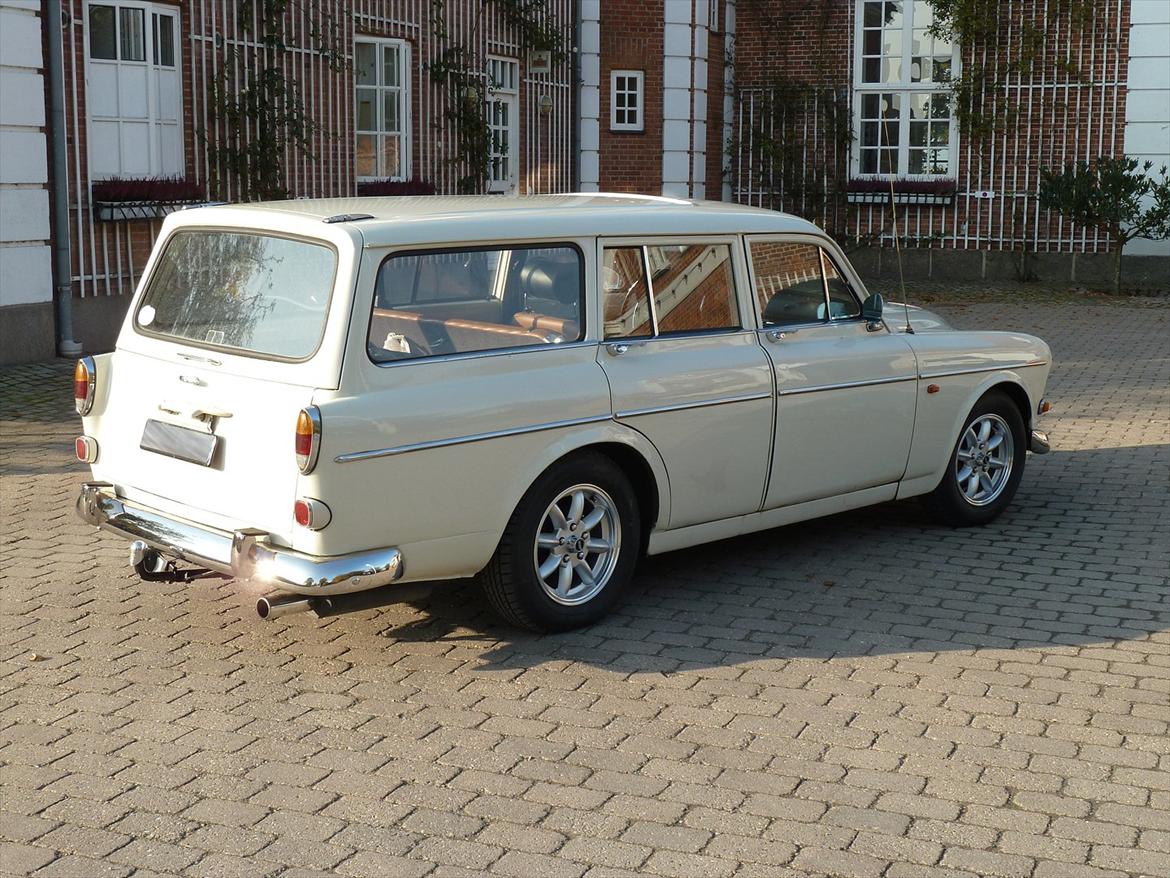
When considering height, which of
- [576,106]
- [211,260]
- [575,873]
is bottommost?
[575,873]

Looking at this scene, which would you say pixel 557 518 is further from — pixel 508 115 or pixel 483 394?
pixel 508 115

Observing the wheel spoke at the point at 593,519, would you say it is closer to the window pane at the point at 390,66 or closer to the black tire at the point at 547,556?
the black tire at the point at 547,556

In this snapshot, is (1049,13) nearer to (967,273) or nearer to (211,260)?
(967,273)

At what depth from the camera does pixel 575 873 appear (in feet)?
13.0

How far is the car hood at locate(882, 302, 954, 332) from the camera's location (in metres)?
7.45

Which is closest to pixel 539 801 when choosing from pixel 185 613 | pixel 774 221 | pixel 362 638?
pixel 362 638

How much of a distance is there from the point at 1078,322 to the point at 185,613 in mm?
14122

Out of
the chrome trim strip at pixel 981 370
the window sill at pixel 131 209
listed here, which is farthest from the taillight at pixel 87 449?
the window sill at pixel 131 209

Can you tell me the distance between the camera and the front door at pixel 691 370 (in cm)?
617

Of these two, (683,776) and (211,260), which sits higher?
(211,260)

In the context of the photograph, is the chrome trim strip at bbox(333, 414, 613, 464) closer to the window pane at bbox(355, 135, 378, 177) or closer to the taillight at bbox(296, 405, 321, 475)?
the taillight at bbox(296, 405, 321, 475)

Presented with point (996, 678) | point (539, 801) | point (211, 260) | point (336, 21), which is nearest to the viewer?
point (539, 801)

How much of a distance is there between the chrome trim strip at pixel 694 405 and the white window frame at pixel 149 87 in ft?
30.3

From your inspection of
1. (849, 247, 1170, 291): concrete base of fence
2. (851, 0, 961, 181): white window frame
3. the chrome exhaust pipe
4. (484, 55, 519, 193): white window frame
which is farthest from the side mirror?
(851, 0, 961, 181): white window frame
